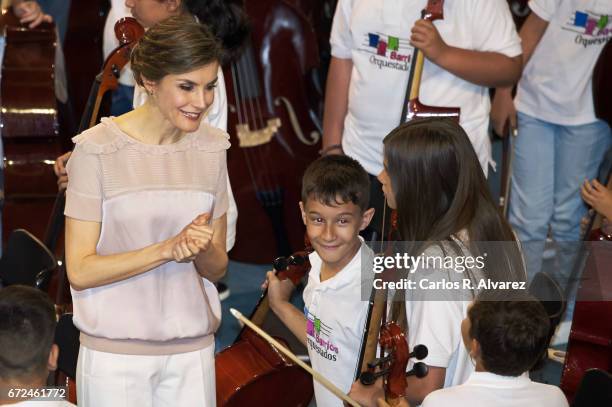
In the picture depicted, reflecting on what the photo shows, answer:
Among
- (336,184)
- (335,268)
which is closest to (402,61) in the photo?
(336,184)

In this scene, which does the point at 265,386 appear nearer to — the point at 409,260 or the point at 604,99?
the point at 409,260

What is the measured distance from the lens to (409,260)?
2.84 metres

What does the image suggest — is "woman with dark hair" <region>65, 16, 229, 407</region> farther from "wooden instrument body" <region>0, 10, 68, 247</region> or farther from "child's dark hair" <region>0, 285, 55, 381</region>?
"wooden instrument body" <region>0, 10, 68, 247</region>

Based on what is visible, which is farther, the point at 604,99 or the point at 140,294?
the point at 604,99

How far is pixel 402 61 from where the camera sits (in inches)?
153

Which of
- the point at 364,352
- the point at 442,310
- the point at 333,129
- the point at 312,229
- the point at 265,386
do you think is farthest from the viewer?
the point at 333,129

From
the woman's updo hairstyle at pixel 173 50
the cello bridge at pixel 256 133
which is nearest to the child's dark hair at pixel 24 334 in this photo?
the woman's updo hairstyle at pixel 173 50

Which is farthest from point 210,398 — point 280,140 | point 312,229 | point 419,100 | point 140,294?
point 280,140

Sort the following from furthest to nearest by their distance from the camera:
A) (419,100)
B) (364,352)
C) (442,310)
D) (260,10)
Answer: (260,10)
(419,100)
(364,352)
(442,310)

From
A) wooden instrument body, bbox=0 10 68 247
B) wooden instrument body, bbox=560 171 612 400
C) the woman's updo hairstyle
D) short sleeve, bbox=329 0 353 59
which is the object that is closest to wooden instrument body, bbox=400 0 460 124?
short sleeve, bbox=329 0 353 59

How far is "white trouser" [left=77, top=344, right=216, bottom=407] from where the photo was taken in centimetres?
276

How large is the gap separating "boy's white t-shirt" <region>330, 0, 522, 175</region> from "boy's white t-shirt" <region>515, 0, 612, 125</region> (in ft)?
1.94

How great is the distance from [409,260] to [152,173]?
26.3 inches

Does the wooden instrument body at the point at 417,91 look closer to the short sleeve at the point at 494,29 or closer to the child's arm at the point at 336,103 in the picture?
the short sleeve at the point at 494,29
